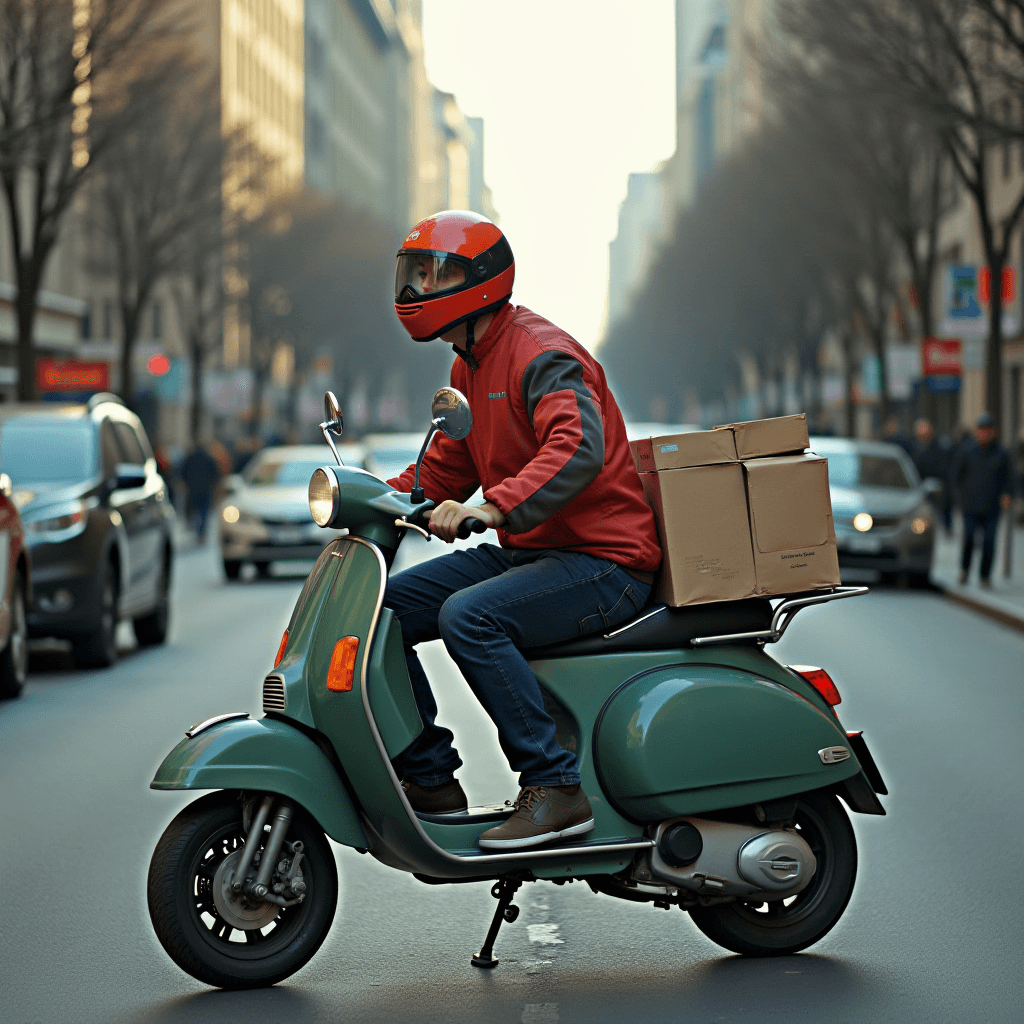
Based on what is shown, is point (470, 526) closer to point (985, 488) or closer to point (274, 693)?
point (274, 693)

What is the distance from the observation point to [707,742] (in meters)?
4.93

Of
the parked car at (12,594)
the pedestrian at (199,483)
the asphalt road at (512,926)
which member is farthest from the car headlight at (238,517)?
the asphalt road at (512,926)

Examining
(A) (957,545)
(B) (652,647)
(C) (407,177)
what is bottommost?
(A) (957,545)

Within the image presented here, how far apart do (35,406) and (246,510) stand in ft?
28.5

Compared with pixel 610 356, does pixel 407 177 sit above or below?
above

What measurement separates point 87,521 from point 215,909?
321 inches

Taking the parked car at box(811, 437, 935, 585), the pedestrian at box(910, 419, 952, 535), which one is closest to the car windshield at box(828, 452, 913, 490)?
the parked car at box(811, 437, 935, 585)

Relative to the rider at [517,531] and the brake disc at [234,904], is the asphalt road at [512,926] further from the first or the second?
the rider at [517,531]

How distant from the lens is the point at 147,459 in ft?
48.9

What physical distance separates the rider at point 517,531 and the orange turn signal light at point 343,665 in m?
0.20

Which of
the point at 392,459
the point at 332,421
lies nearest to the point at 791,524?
the point at 332,421

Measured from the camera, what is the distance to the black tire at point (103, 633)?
41.2 feet

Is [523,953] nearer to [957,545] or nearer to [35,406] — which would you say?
[35,406]

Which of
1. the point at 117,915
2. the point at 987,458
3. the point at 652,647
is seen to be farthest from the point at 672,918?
the point at 987,458
